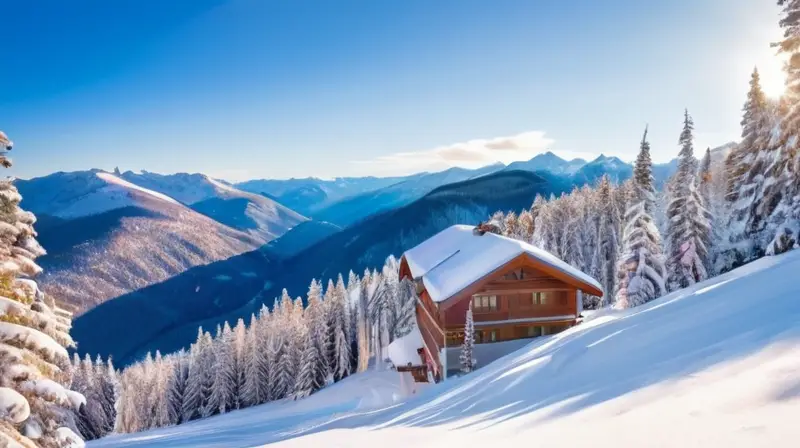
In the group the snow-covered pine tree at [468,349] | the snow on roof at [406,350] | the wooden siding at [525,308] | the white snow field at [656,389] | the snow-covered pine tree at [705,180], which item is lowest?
the snow on roof at [406,350]

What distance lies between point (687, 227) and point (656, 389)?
83.8 feet

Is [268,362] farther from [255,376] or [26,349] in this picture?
[26,349]

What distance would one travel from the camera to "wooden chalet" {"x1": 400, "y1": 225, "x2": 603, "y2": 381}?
2308cm

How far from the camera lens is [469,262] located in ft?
82.0

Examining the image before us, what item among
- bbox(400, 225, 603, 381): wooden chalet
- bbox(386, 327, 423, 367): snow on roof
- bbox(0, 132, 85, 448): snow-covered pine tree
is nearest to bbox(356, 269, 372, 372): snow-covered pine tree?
bbox(386, 327, 423, 367): snow on roof

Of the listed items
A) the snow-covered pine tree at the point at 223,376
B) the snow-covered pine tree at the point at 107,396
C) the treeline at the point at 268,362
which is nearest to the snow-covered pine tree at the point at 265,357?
the treeline at the point at 268,362

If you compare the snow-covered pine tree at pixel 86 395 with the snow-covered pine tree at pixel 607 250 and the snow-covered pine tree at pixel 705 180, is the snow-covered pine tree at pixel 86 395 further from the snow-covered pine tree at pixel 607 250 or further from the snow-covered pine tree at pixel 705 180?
the snow-covered pine tree at pixel 705 180

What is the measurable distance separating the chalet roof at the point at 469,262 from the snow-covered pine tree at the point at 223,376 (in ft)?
100

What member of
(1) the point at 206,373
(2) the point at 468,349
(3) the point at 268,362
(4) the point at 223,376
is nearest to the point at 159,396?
(1) the point at 206,373

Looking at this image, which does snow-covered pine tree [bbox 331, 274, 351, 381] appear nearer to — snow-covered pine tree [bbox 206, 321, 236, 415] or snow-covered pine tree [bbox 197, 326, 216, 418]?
snow-covered pine tree [bbox 206, 321, 236, 415]

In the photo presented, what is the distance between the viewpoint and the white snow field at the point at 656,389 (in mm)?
4762

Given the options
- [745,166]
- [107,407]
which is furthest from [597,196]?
[107,407]

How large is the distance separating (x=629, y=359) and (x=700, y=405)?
140 inches

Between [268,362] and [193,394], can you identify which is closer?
[268,362]
